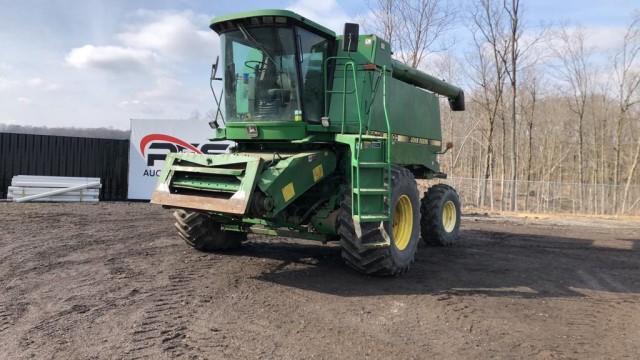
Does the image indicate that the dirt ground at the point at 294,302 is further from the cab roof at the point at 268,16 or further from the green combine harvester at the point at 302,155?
the cab roof at the point at 268,16

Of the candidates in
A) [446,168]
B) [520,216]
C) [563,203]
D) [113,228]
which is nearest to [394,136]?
[113,228]

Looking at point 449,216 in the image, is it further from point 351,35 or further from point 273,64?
point 273,64

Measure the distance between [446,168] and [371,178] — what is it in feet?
92.8

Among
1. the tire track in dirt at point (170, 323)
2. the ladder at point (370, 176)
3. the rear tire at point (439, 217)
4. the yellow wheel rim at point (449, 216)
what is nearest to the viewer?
the tire track in dirt at point (170, 323)

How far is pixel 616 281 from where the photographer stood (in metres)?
7.05

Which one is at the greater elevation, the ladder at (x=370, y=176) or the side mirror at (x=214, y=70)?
the side mirror at (x=214, y=70)

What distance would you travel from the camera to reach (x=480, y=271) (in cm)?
723

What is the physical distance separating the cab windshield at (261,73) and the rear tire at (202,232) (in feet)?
5.19

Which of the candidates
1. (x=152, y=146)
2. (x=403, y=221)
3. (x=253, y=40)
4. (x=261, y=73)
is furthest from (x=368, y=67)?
(x=152, y=146)

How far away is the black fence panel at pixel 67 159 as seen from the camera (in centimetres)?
1527

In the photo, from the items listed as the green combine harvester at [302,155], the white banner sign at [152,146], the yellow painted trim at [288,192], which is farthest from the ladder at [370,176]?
the white banner sign at [152,146]

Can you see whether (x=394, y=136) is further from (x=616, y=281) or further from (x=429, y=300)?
(x=616, y=281)

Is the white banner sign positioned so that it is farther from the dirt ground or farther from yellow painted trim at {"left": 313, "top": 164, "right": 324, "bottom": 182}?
yellow painted trim at {"left": 313, "top": 164, "right": 324, "bottom": 182}

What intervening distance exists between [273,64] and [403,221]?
278 cm
